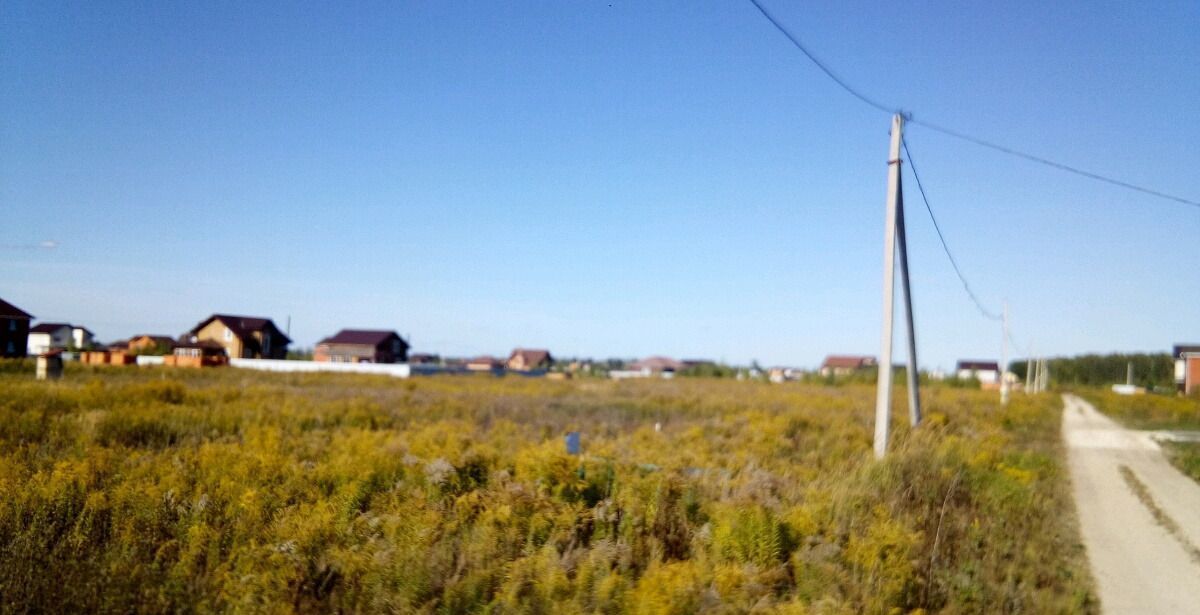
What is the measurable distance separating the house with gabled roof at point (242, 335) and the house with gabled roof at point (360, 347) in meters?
5.84

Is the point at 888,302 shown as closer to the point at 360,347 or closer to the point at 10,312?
the point at 10,312

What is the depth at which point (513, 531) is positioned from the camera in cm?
619

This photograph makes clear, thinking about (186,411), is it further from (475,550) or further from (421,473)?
(475,550)

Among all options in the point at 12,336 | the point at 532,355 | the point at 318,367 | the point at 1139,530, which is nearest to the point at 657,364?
the point at 532,355

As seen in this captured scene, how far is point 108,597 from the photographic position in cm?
427

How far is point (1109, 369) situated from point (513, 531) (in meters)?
115

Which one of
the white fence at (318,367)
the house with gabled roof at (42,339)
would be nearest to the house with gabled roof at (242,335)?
the white fence at (318,367)

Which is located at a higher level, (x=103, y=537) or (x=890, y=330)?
(x=890, y=330)

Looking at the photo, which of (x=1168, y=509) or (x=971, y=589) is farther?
(x=1168, y=509)

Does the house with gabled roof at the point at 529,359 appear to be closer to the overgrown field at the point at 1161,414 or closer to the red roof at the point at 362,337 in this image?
the red roof at the point at 362,337

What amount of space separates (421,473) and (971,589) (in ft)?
17.3

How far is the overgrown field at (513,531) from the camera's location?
485cm

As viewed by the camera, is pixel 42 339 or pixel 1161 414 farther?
pixel 42 339

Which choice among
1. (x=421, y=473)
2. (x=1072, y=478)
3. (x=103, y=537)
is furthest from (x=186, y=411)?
(x=1072, y=478)
